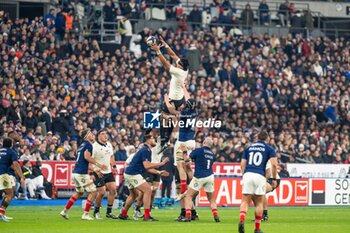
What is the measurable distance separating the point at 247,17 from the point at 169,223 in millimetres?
28836

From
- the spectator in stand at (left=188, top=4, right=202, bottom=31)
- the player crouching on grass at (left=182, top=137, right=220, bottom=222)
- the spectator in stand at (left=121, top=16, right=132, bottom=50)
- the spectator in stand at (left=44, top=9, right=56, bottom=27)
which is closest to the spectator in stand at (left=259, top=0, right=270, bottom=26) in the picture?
the spectator in stand at (left=188, top=4, right=202, bottom=31)

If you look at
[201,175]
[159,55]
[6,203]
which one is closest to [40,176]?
[6,203]

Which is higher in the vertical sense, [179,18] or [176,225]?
[179,18]

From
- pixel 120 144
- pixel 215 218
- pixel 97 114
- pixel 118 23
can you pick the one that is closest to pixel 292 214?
pixel 215 218

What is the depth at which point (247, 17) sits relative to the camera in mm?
55188

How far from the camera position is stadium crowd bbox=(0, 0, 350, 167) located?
41531 millimetres

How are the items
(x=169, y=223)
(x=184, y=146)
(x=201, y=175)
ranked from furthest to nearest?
(x=184, y=146) → (x=201, y=175) → (x=169, y=223)

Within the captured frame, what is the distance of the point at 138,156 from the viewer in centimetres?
2847

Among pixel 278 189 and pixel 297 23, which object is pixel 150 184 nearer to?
pixel 278 189

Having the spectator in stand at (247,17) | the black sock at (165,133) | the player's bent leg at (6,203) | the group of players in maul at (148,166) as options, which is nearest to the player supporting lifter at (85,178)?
the group of players in maul at (148,166)

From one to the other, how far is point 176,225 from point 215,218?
6.38 feet

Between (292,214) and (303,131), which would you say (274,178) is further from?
(303,131)

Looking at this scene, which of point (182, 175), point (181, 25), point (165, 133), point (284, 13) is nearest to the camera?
point (182, 175)

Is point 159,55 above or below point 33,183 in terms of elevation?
above
